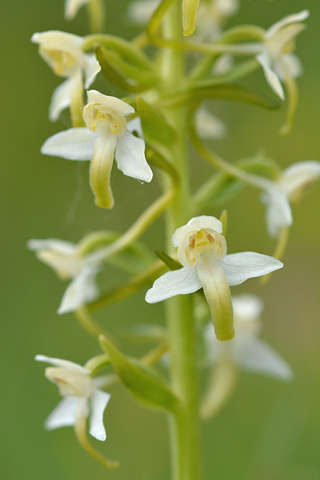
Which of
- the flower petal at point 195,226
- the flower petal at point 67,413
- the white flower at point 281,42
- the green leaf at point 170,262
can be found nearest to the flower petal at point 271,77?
the white flower at point 281,42

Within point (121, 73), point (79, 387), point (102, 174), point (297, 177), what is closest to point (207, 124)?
point (297, 177)

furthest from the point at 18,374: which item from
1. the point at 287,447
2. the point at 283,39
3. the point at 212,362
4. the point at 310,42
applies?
the point at 310,42

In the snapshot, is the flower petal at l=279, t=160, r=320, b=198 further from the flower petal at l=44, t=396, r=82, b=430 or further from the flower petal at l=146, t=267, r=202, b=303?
the flower petal at l=44, t=396, r=82, b=430

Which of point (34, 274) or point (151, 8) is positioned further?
point (34, 274)

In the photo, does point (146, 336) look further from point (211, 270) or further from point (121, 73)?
point (121, 73)

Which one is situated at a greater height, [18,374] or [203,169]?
[203,169]

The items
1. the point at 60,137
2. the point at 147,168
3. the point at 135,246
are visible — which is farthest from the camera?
the point at 135,246

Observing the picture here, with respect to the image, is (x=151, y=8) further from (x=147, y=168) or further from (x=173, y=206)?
(x=147, y=168)
